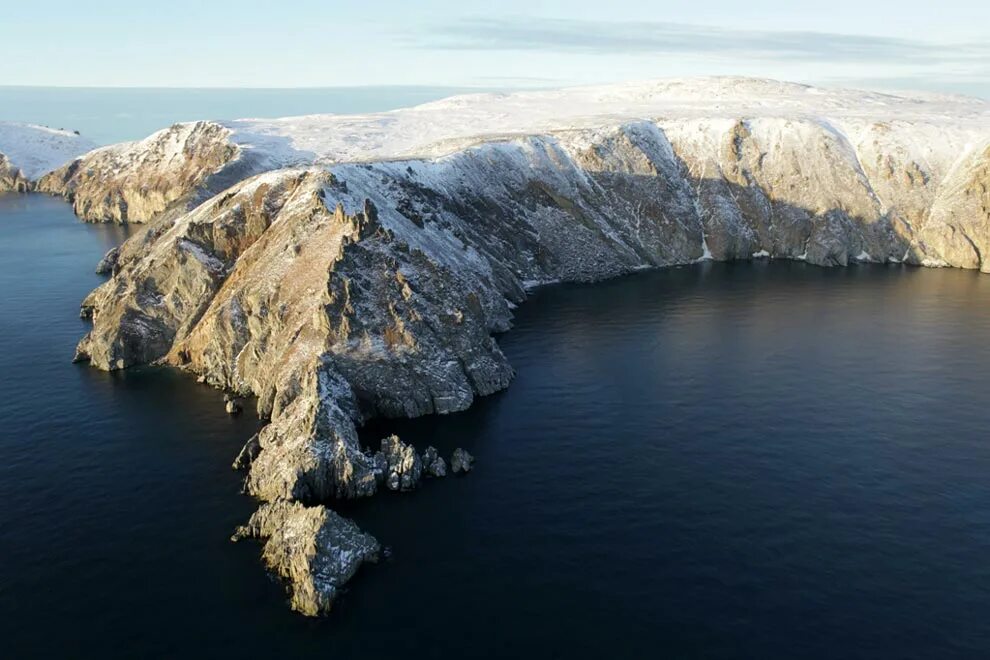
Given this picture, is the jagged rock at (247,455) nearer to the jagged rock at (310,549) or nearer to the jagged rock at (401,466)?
the jagged rock at (310,549)

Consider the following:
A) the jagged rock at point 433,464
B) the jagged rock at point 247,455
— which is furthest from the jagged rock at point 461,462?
the jagged rock at point 247,455

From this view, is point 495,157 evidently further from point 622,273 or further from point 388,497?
point 388,497

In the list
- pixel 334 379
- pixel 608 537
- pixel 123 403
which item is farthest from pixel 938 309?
pixel 123 403

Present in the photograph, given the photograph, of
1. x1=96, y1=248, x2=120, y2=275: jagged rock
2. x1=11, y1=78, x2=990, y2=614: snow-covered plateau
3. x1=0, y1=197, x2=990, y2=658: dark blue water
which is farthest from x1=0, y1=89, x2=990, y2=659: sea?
x1=96, y1=248, x2=120, y2=275: jagged rock

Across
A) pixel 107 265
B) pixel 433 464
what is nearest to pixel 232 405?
pixel 433 464

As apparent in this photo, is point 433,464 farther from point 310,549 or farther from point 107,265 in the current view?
point 107,265
